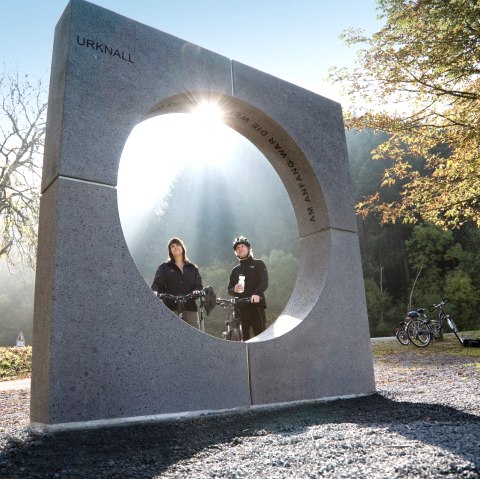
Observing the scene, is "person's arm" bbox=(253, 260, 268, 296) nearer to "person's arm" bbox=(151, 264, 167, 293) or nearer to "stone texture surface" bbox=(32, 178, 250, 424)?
"person's arm" bbox=(151, 264, 167, 293)

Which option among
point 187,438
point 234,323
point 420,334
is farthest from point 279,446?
point 420,334

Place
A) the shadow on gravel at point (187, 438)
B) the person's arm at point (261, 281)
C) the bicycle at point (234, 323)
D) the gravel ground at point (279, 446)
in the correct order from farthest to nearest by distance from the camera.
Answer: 1. the bicycle at point (234, 323)
2. the person's arm at point (261, 281)
3. the shadow on gravel at point (187, 438)
4. the gravel ground at point (279, 446)

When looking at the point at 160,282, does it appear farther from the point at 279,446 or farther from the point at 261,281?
the point at 279,446

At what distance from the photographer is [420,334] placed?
12.5 metres

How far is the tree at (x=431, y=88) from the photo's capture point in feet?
23.5

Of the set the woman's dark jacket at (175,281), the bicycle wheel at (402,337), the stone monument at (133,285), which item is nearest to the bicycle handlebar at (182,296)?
the woman's dark jacket at (175,281)

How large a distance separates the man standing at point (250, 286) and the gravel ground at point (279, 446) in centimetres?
150

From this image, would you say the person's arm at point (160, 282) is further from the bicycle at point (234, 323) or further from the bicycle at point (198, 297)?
the bicycle at point (234, 323)

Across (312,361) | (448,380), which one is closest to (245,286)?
(312,361)

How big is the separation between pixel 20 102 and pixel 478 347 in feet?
51.1

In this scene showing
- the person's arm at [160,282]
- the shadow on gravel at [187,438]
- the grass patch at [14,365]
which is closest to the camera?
the shadow on gravel at [187,438]

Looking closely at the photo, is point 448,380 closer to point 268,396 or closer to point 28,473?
point 268,396

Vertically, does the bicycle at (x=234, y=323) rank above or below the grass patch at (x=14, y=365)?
above

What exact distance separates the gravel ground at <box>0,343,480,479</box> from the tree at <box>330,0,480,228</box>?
215 inches
